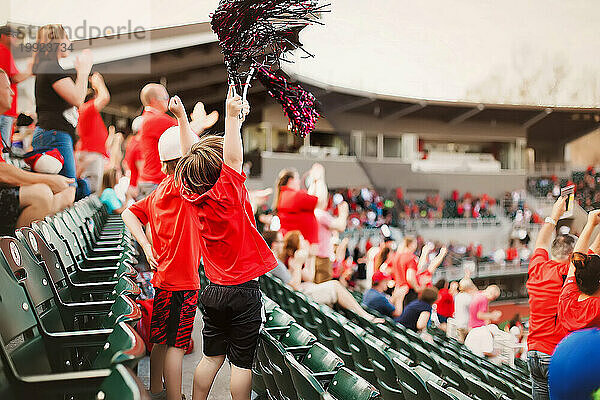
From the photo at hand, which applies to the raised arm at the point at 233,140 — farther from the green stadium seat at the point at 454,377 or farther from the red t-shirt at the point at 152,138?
the green stadium seat at the point at 454,377

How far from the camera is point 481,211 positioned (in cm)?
1317

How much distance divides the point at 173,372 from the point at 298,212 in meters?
2.18

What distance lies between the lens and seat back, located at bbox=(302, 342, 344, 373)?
1.76 metres

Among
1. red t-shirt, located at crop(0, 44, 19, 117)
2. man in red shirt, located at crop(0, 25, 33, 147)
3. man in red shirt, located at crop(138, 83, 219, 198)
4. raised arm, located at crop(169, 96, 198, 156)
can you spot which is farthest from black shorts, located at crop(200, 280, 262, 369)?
red t-shirt, located at crop(0, 44, 19, 117)

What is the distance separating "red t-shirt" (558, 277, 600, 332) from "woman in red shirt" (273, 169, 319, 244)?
186 centimetres

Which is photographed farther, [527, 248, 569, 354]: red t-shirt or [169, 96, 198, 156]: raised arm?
[527, 248, 569, 354]: red t-shirt

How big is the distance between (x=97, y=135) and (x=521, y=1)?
4.24m

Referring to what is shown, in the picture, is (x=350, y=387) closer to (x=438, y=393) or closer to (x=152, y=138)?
(x=438, y=393)

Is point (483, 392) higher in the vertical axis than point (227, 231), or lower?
lower

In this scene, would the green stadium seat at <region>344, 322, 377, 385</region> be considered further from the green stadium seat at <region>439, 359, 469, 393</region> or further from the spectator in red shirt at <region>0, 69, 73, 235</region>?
the spectator in red shirt at <region>0, 69, 73, 235</region>

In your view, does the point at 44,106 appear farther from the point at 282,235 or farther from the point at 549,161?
the point at 549,161

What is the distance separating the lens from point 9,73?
2.84 m

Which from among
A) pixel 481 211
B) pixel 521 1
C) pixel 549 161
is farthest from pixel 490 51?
pixel 481 211

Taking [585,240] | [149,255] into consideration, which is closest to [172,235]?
[149,255]
